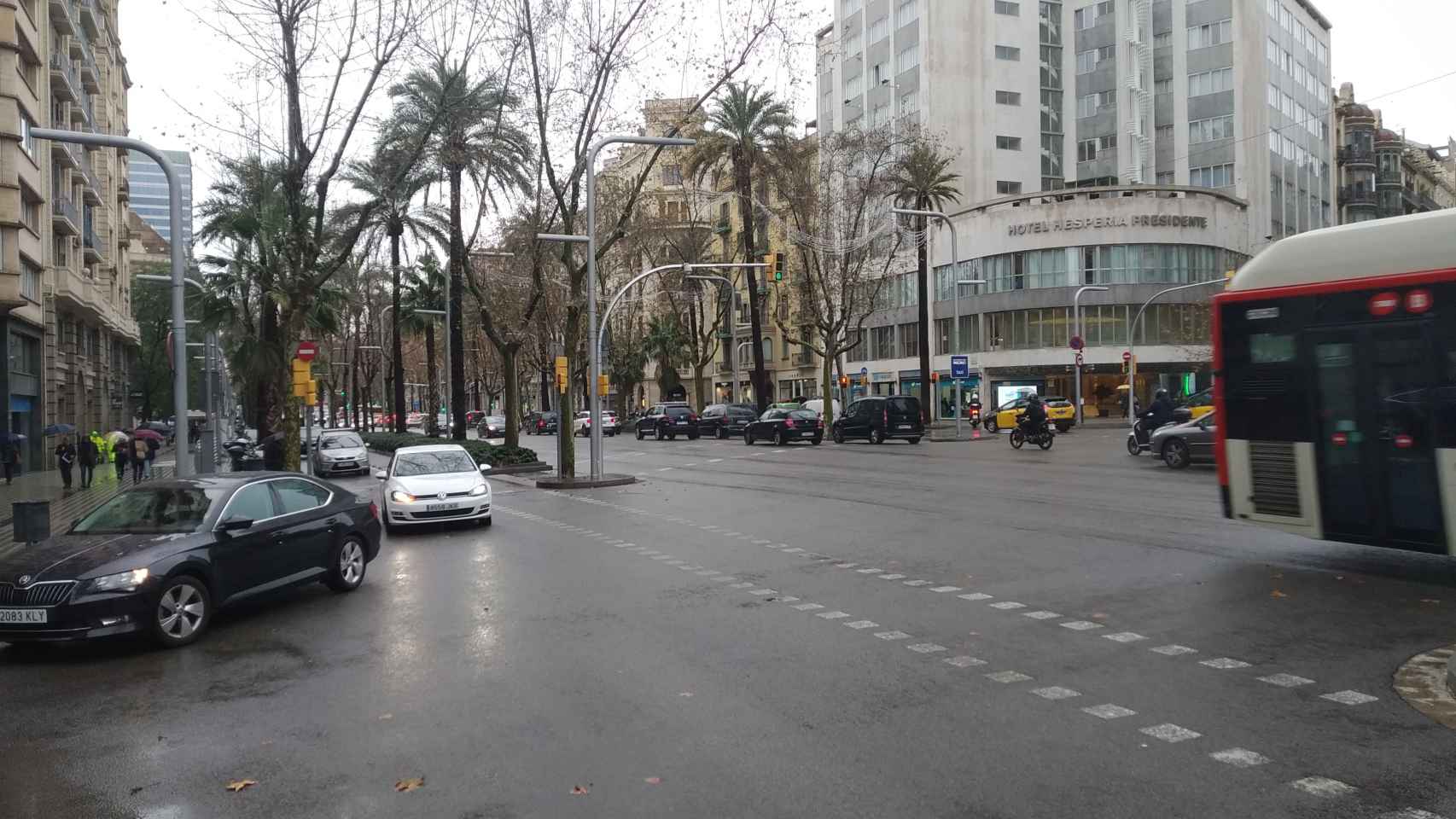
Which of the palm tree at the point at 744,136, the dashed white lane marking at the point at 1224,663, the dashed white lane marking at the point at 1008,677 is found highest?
the palm tree at the point at 744,136

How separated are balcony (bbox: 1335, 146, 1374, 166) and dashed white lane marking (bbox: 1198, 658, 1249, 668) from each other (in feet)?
294

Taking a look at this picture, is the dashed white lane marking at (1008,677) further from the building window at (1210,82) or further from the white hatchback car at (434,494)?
the building window at (1210,82)

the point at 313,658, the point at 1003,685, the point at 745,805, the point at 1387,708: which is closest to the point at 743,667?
the point at 1003,685

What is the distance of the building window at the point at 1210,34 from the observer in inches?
2549

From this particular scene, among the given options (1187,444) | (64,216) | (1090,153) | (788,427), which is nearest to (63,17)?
(64,216)

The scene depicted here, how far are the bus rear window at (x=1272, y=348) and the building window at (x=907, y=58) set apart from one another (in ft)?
195

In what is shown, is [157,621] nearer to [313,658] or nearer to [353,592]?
[313,658]

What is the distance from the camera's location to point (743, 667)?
7.10m

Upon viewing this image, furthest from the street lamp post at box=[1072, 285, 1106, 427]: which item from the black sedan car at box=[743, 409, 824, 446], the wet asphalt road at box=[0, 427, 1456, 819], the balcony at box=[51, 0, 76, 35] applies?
the balcony at box=[51, 0, 76, 35]

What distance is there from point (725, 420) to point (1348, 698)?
44.8 meters

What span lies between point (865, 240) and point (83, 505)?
30849 millimetres

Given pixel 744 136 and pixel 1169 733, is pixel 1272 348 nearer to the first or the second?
A: pixel 1169 733

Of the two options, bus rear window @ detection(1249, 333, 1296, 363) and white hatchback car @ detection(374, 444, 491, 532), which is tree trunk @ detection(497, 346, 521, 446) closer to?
white hatchback car @ detection(374, 444, 491, 532)

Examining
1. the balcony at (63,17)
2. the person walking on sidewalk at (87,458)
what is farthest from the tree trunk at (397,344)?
the person walking on sidewalk at (87,458)
